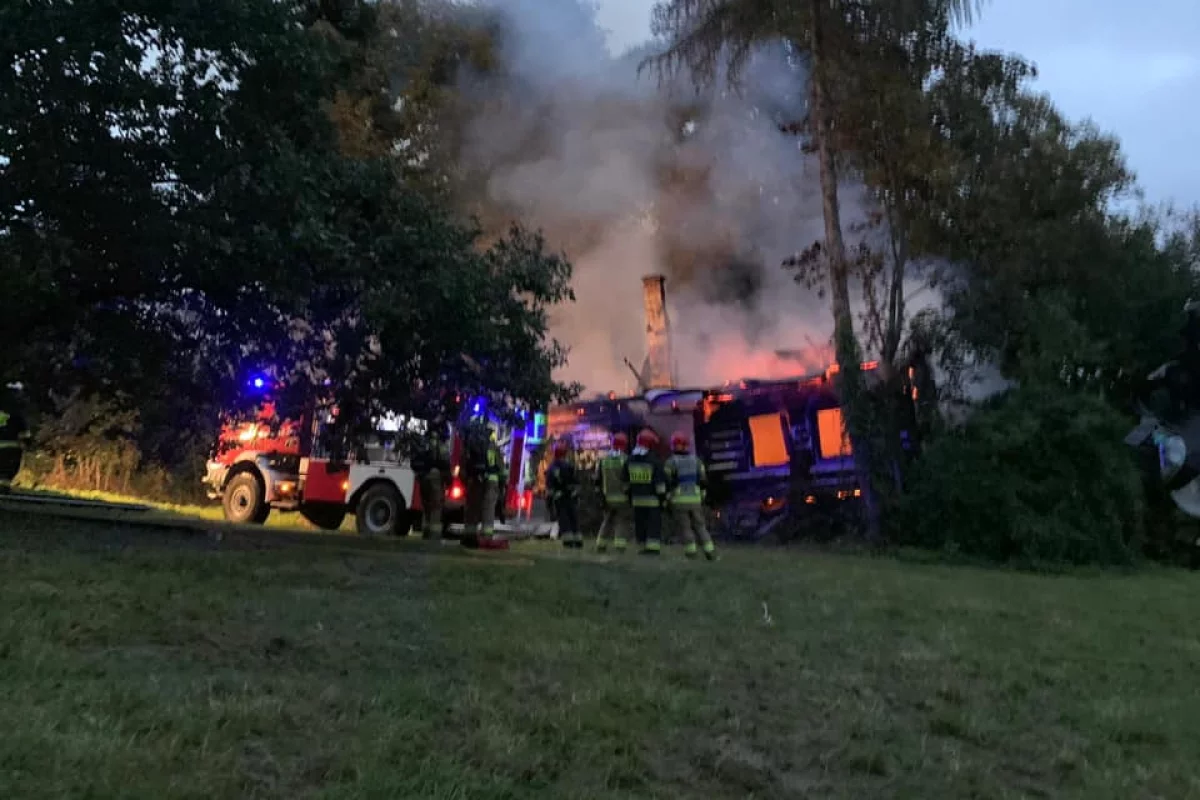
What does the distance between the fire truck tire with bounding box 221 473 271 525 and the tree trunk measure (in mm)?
8994

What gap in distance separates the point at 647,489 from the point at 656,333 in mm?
12263

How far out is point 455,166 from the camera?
77.8ft

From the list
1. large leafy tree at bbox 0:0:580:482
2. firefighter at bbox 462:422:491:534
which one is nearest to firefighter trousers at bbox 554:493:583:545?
firefighter at bbox 462:422:491:534

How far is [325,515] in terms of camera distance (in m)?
Result: 14.4

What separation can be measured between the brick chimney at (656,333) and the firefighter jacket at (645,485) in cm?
1110

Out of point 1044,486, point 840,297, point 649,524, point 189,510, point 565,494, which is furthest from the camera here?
point 189,510

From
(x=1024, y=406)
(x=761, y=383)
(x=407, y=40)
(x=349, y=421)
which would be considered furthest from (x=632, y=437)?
(x=407, y=40)

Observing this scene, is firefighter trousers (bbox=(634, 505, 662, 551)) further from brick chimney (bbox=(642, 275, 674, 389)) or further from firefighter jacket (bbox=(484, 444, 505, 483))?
brick chimney (bbox=(642, 275, 674, 389))

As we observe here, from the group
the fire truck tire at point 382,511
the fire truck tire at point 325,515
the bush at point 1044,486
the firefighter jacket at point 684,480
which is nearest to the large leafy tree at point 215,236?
the firefighter jacket at point 684,480

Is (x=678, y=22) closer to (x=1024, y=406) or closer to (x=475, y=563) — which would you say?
(x=1024, y=406)

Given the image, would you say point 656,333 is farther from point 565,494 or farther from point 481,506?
point 481,506

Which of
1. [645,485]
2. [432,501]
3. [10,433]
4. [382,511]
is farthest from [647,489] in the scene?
[10,433]

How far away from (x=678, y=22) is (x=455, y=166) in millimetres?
9276

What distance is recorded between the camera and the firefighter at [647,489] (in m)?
11.1
